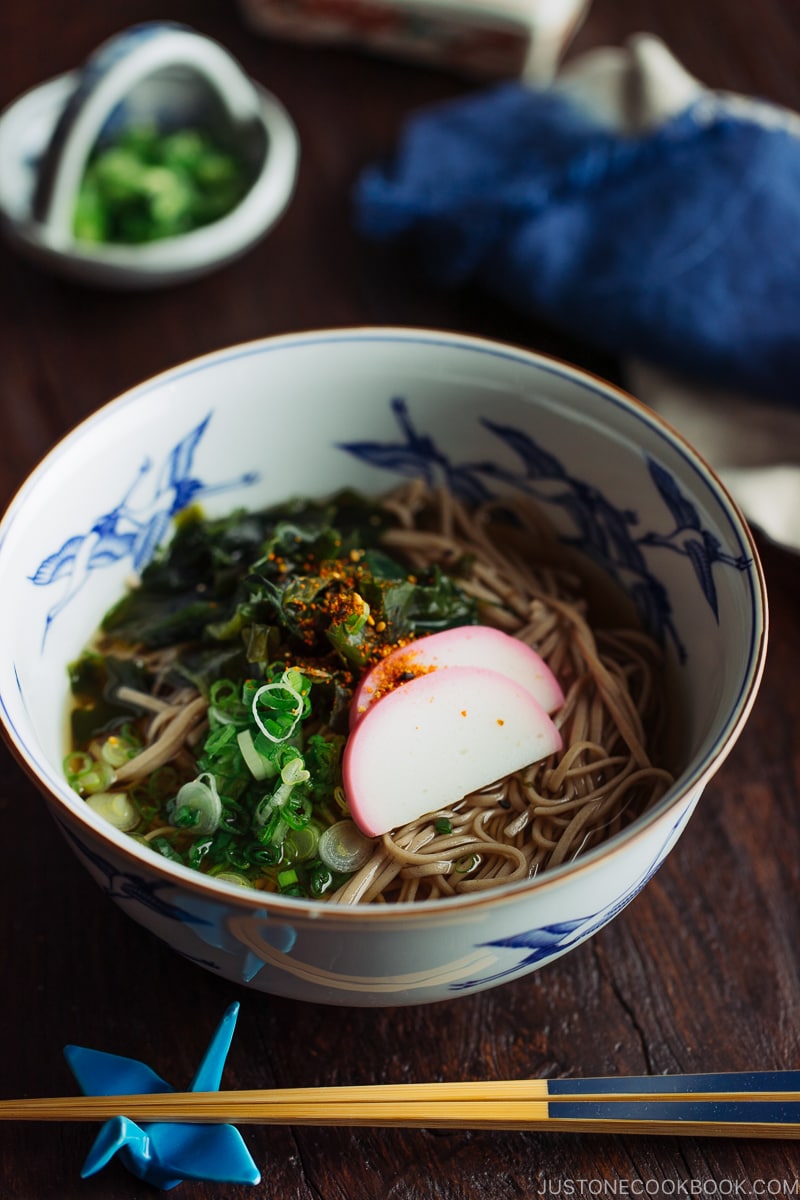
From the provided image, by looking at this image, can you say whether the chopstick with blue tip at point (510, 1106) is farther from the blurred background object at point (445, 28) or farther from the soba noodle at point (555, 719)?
the blurred background object at point (445, 28)

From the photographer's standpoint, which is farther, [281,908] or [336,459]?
[336,459]

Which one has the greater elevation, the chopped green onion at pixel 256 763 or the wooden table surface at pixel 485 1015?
the chopped green onion at pixel 256 763

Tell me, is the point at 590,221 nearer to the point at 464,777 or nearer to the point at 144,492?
the point at 144,492

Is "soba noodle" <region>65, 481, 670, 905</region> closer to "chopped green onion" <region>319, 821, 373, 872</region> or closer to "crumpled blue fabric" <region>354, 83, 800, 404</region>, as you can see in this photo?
"chopped green onion" <region>319, 821, 373, 872</region>

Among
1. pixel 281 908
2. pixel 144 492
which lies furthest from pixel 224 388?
pixel 281 908

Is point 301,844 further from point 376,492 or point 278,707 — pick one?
point 376,492

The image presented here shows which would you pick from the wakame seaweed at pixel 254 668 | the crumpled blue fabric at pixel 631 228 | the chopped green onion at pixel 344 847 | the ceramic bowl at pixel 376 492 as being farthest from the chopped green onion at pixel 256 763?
the crumpled blue fabric at pixel 631 228
